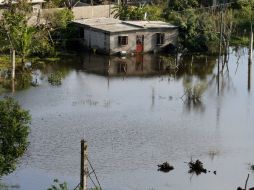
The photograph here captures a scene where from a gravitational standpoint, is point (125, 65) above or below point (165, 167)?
above

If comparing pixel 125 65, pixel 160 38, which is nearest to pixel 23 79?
pixel 125 65

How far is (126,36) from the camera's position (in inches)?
2109

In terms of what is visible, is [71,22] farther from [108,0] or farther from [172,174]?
[172,174]

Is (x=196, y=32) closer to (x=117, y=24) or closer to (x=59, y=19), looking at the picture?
(x=117, y=24)

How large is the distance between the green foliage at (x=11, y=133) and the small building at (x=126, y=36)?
2895cm

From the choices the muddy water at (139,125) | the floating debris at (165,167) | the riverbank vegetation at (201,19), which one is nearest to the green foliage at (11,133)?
the muddy water at (139,125)

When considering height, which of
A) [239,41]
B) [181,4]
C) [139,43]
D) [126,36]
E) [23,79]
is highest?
[181,4]

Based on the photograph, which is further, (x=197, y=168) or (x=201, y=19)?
(x=201, y=19)

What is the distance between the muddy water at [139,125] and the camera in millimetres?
30266

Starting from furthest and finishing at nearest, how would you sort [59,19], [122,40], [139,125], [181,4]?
[181,4]
[59,19]
[122,40]
[139,125]

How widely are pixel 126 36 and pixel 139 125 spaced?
17.8 m

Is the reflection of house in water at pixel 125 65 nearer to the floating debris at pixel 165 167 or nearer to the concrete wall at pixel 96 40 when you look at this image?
the concrete wall at pixel 96 40

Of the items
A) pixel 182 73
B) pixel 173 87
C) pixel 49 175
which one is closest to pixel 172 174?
pixel 49 175

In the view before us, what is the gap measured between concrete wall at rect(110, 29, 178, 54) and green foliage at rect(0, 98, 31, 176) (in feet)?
95.8
